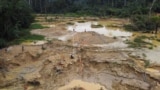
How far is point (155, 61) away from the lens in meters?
18.8

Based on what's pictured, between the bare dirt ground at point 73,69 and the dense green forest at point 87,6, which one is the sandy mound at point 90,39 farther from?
the dense green forest at point 87,6

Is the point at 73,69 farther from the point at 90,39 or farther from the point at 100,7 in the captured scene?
the point at 100,7

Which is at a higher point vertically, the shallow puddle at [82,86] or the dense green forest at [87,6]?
the shallow puddle at [82,86]

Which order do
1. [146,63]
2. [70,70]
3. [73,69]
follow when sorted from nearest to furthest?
[70,70] → [73,69] → [146,63]

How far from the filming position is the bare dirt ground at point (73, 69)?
47.5 ft

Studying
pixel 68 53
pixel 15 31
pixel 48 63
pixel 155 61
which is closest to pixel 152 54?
pixel 155 61

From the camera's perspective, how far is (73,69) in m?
16.5

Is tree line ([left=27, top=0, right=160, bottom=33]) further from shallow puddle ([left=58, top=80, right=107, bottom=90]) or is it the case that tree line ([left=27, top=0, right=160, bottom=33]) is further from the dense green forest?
shallow puddle ([left=58, top=80, right=107, bottom=90])

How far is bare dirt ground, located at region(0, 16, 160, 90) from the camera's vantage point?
47.5ft

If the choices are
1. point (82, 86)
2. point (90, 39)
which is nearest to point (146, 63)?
point (82, 86)

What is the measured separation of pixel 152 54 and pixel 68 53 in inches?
243

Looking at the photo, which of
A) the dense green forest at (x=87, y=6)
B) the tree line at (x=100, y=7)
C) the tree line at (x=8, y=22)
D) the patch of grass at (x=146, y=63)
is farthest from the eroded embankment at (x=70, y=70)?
the dense green forest at (x=87, y=6)

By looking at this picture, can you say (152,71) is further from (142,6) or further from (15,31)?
(142,6)

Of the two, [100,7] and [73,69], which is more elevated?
[73,69]
